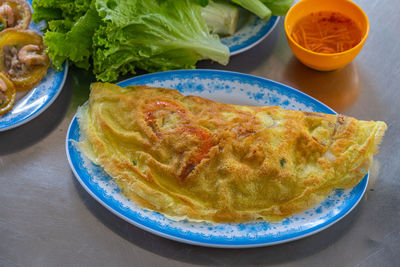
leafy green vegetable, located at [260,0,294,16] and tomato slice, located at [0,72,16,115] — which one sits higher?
leafy green vegetable, located at [260,0,294,16]

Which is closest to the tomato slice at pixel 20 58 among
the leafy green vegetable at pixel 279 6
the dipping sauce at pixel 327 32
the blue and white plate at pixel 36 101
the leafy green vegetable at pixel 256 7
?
the blue and white plate at pixel 36 101

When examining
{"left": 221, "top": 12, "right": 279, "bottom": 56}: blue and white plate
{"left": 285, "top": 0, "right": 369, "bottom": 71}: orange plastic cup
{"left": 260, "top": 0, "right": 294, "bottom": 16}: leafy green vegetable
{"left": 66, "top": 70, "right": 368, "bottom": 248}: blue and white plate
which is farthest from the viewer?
{"left": 260, "top": 0, "right": 294, "bottom": 16}: leafy green vegetable

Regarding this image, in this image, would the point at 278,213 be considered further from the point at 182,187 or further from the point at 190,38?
the point at 190,38

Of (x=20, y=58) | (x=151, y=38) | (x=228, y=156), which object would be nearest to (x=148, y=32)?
(x=151, y=38)

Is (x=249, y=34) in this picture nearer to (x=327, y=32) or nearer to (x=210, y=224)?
(x=327, y=32)

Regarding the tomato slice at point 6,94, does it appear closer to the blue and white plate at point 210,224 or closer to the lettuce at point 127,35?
the lettuce at point 127,35

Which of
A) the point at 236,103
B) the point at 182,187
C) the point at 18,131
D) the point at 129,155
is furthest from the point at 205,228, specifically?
the point at 18,131

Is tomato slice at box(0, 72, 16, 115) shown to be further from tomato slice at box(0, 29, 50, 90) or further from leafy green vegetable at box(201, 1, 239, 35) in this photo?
leafy green vegetable at box(201, 1, 239, 35)

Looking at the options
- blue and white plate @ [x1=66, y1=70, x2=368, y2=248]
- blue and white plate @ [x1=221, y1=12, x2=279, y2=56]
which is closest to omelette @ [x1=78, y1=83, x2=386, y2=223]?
blue and white plate @ [x1=66, y1=70, x2=368, y2=248]
